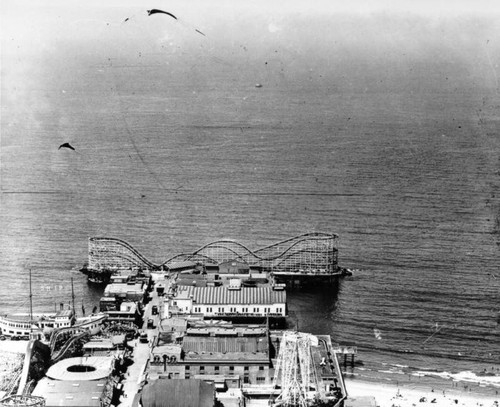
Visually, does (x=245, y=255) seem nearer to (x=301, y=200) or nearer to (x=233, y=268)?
(x=233, y=268)

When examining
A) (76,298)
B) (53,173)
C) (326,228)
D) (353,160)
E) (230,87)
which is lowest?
(76,298)

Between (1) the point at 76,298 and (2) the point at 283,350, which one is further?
(1) the point at 76,298

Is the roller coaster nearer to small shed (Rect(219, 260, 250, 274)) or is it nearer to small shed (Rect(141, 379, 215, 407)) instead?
small shed (Rect(219, 260, 250, 274))

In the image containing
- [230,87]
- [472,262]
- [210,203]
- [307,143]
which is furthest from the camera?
[230,87]

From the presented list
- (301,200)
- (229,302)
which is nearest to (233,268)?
(229,302)

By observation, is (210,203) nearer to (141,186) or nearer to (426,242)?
(141,186)

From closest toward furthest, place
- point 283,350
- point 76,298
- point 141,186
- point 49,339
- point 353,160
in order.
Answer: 1. point 283,350
2. point 49,339
3. point 76,298
4. point 141,186
5. point 353,160

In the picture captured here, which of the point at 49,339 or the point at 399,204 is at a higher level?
the point at 399,204

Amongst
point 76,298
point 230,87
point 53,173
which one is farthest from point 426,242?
point 230,87

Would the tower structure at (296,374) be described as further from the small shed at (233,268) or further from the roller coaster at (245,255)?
the roller coaster at (245,255)
